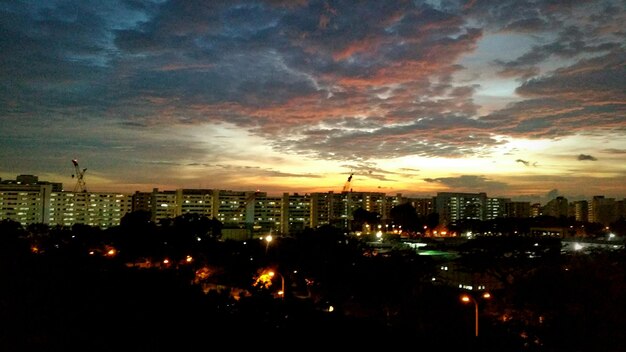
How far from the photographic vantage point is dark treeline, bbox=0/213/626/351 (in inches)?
173

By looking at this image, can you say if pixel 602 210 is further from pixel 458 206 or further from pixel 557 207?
pixel 458 206

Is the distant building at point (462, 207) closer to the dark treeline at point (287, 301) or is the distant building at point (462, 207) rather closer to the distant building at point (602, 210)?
the distant building at point (602, 210)

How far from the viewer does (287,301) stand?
511cm

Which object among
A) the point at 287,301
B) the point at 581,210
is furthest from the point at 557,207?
the point at 287,301

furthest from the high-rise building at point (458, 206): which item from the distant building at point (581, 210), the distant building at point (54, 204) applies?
the distant building at point (54, 204)

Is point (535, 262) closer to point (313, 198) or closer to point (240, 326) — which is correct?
point (240, 326)

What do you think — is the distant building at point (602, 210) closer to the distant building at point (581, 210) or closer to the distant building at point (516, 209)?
the distant building at point (581, 210)

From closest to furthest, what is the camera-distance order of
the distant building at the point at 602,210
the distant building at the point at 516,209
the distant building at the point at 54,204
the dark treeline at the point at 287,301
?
1. the dark treeline at the point at 287,301
2. the distant building at the point at 54,204
3. the distant building at the point at 602,210
4. the distant building at the point at 516,209

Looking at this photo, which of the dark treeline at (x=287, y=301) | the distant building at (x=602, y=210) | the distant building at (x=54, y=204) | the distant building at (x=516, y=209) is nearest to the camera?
the dark treeline at (x=287, y=301)

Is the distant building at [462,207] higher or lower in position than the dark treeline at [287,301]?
higher

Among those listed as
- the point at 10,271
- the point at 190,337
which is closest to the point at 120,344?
the point at 190,337

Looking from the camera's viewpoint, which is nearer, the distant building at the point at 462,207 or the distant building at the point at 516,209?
the distant building at the point at 462,207

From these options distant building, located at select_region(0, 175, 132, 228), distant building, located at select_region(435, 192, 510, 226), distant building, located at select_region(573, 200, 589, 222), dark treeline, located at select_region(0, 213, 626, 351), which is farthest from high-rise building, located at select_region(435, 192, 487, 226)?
dark treeline, located at select_region(0, 213, 626, 351)

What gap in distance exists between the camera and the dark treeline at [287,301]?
4.41 metres
